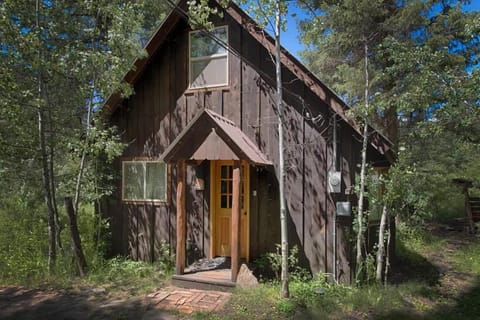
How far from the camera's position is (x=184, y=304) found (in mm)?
5273

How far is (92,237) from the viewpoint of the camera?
7.71 meters

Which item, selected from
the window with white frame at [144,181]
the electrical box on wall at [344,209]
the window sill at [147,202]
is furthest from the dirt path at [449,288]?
the window with white frame at [144,181]

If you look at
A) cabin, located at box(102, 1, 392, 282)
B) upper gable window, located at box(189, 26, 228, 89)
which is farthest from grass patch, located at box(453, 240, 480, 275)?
upper gable window, located at box(189, 26, 228, 89)

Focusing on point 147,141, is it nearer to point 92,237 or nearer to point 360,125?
point 92,237

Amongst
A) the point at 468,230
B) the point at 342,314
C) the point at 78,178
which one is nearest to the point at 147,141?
the point at 78,178

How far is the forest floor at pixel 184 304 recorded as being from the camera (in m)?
4.86

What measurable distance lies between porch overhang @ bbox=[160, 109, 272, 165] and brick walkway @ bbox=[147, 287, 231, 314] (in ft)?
8.19

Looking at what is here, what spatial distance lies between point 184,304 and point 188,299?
0.70ft

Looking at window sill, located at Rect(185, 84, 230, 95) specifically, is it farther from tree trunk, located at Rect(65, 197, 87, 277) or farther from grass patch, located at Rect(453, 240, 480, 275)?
grass patch, located at Rect(453, 240, 480, 275)

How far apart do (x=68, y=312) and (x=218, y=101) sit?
195 inches

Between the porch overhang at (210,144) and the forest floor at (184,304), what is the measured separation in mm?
2516

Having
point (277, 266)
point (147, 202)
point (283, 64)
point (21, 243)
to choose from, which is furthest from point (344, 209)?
point (21, 243)

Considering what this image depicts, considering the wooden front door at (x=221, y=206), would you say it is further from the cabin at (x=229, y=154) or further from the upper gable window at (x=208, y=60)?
the upper gable window at (x=208, y=60)

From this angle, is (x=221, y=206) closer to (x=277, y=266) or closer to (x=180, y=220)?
(x=180, y=220)
